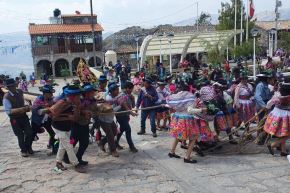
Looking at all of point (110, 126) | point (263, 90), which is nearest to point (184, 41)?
point (263, 90)

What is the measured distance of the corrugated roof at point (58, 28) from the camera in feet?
123

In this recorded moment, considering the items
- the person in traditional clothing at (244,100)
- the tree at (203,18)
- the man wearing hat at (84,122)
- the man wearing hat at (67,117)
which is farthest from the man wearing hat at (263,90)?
the tree at (203,18)

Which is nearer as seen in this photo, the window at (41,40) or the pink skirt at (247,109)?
the pink skirt at (247,109)

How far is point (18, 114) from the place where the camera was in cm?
770

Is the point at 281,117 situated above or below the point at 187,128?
above

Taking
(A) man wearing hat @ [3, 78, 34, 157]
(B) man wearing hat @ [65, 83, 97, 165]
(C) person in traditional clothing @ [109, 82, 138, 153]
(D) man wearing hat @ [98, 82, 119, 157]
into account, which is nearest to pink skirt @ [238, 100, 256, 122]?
(C) person in traditional clothing @ [109, 82, 138, 153]

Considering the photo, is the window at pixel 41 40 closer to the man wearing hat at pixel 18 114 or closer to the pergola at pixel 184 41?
the pergola at pixel 184 41

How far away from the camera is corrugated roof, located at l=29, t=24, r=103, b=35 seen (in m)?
37.6

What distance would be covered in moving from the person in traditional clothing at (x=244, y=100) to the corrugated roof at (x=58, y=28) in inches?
1255

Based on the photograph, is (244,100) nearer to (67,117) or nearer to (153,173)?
(153,173)

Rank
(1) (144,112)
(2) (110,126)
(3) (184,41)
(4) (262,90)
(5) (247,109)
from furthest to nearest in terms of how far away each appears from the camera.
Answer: (3) (184,41)
(1) (144,112)
(5) (247,109)
(4) (262,90)
(2) (110,126)

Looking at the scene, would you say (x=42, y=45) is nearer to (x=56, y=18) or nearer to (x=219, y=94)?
(x=56, y=18)

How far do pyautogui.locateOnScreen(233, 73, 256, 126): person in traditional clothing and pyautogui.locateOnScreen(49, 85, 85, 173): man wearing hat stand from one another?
370 cm

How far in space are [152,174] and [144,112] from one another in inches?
122
